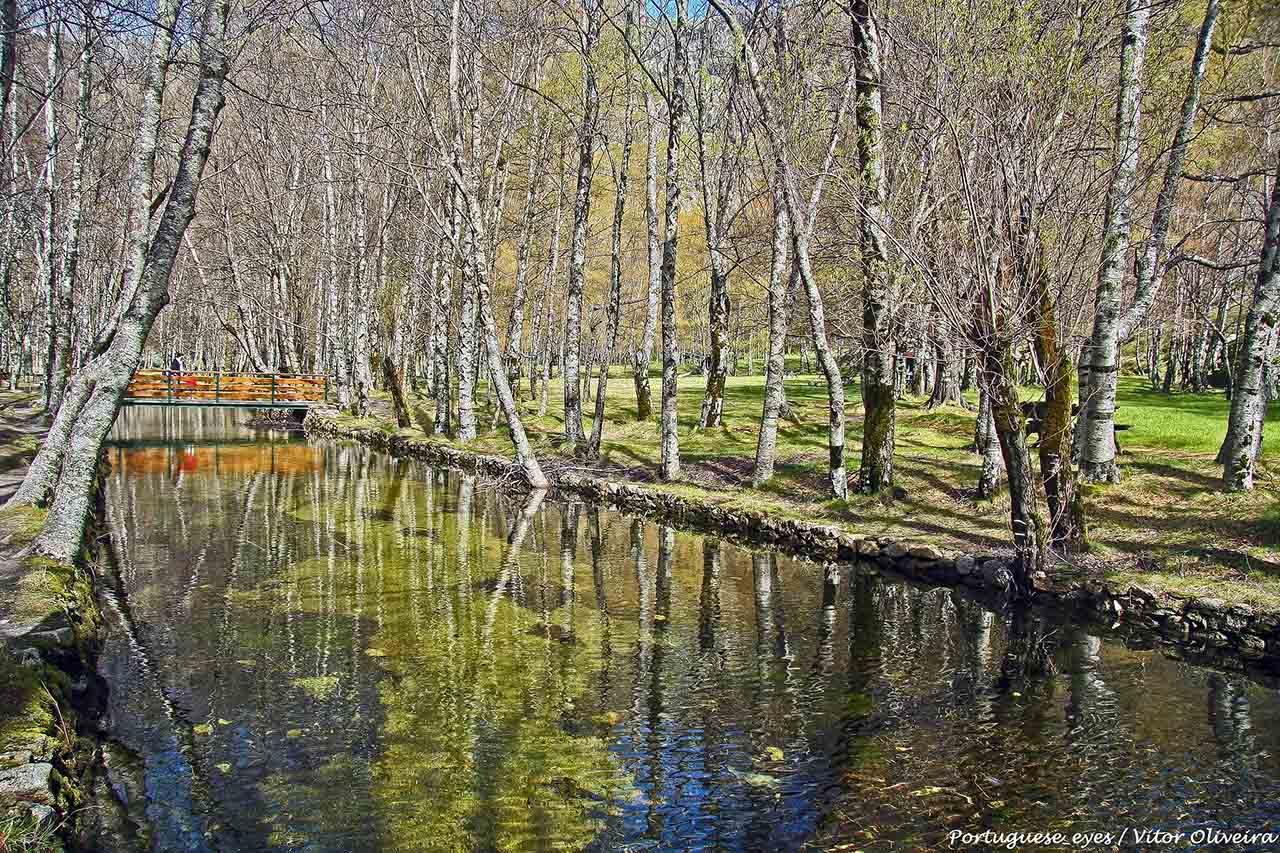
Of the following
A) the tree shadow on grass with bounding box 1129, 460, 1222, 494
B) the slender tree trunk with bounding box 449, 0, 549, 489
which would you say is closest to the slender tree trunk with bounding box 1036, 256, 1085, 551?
the tree shadow on grass with bounding box 1129, 460, 1222, 494

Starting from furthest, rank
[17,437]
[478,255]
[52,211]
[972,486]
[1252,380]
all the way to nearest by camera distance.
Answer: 1. [52,211]
2. [17,437]
3. [478,255]
4. [972,486]
5. [1252,380]

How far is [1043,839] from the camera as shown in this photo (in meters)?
6.25

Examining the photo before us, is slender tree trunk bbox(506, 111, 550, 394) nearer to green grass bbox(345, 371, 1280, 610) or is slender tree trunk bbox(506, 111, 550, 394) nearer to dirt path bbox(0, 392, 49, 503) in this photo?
green grass bbox(345, 371, 1280, 610)

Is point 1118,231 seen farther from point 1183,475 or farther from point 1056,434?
point 1183,475

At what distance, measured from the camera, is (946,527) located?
14.8 meters

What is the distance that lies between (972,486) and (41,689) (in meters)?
14.6

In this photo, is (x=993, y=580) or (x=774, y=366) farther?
(x=774, y=366)

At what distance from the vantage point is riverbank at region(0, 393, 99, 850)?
5.46 m

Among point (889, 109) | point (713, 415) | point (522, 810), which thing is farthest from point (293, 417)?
point (522, 810)

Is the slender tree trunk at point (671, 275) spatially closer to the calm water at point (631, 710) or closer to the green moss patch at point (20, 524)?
the calm water at point (631, 710)

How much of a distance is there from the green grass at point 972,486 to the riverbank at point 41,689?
35.3 feet

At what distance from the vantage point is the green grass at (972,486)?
12.1 meters

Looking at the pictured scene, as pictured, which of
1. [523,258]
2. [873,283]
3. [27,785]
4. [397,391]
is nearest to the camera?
[27,785]

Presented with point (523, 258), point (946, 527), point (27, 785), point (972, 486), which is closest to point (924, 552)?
point (946, 527)
